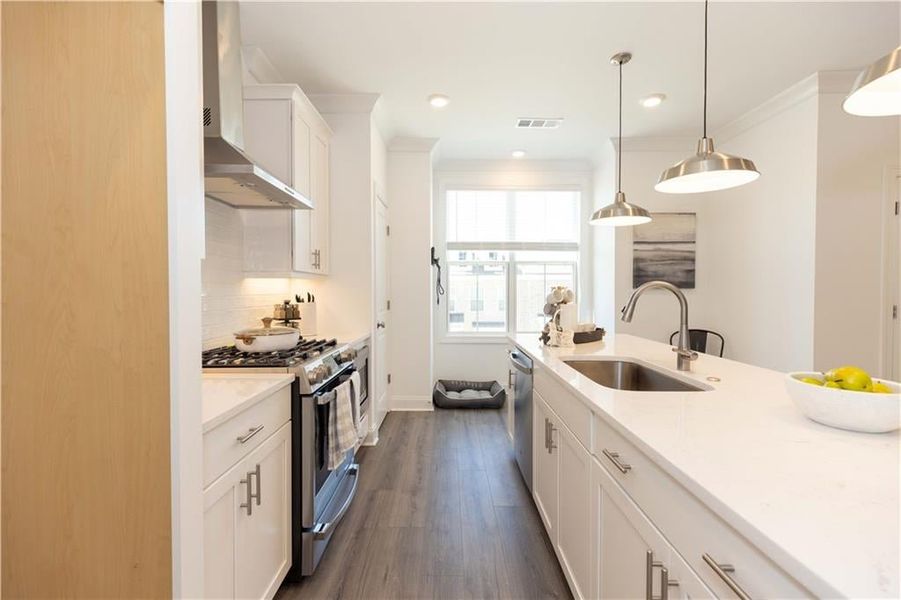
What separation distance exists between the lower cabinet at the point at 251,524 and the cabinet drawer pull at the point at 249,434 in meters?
0.06

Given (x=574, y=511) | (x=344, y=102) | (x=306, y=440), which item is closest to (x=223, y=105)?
(x=306, y=440)

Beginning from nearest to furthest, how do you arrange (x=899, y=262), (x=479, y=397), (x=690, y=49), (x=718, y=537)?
(x=718, y=537)
(x=690, y=49)
(x=899, y=262)
(x=479, y=397)

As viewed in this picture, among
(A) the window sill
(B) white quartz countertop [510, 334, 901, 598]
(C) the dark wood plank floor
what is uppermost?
(B) white quartz countertop [510, 334, 901, 598]

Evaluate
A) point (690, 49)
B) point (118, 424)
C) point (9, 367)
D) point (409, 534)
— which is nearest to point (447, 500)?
point (409, 534)

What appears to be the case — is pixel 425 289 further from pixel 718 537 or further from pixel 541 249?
pixel 718 537

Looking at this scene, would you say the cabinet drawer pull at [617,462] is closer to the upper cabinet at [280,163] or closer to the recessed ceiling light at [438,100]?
the upper cabinet at [280,163]

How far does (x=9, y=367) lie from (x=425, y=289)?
338cm

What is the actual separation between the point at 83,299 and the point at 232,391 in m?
0.59

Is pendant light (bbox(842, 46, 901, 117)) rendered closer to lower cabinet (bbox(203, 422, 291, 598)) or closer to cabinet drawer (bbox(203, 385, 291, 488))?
cabinet drawer (bbox(203, 385, 291, 488))

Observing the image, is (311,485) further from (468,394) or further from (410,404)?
(468,394)

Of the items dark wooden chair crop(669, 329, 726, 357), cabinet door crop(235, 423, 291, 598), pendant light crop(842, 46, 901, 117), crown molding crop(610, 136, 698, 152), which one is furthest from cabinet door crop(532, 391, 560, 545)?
crown molding crop(610, 136, 698, 152)

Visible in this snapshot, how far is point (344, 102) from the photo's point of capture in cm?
322

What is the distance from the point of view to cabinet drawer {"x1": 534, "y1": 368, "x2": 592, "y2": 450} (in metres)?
1.35

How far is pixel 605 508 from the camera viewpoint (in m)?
1.19
